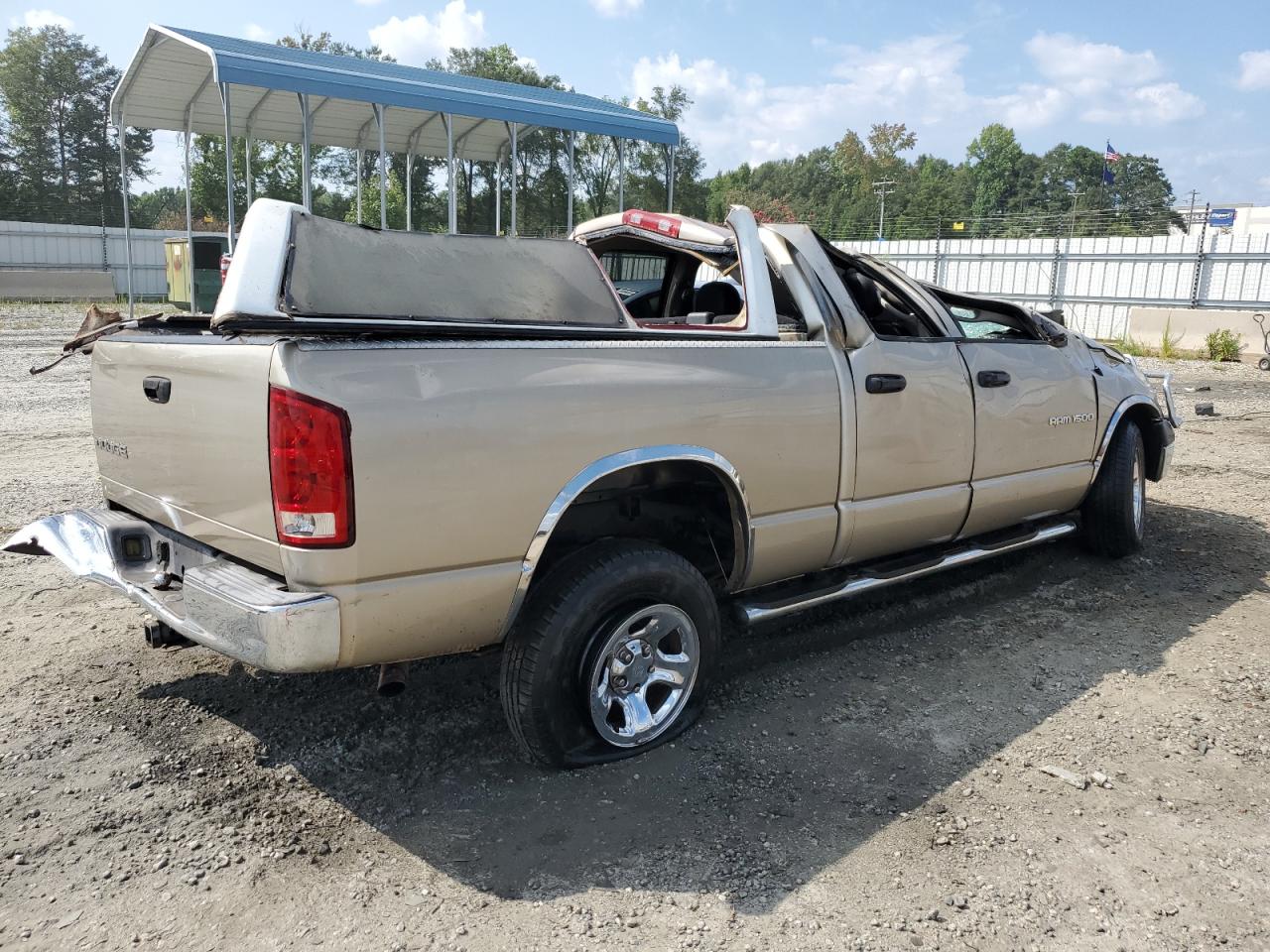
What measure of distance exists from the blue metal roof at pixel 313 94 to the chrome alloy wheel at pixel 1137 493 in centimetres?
1136

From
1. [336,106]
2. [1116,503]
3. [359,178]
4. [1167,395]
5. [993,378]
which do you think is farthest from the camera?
[359,178]

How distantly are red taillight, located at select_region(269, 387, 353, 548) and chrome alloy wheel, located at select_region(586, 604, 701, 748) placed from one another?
1.02m

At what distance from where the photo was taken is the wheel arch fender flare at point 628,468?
2932 mm

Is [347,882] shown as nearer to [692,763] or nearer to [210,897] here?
[210,897]

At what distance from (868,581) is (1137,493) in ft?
8.67

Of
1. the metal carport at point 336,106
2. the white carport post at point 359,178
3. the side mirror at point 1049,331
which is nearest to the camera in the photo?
the side mirror at point 1049,331

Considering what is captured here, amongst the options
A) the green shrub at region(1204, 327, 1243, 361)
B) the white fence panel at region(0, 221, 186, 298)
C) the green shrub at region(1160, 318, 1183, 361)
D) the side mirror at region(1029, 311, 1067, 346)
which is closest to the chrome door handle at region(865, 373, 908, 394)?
the side mirror at region(1029, 311, 1067, 346)

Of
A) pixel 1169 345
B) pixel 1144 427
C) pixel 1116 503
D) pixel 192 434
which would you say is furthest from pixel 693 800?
pixel 1169 345

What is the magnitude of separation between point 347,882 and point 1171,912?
2.27 m

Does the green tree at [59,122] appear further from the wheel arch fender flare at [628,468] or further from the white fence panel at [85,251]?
the wheel arch fender flare at [628,468]

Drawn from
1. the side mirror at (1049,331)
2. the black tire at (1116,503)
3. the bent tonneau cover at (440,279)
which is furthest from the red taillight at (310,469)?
the black tire at (1116,503)

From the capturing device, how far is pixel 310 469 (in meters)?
2.53

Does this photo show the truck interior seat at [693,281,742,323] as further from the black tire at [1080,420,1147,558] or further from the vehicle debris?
the black tire at [1080,420,1147,558]

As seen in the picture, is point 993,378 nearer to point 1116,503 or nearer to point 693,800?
point 1116,503
